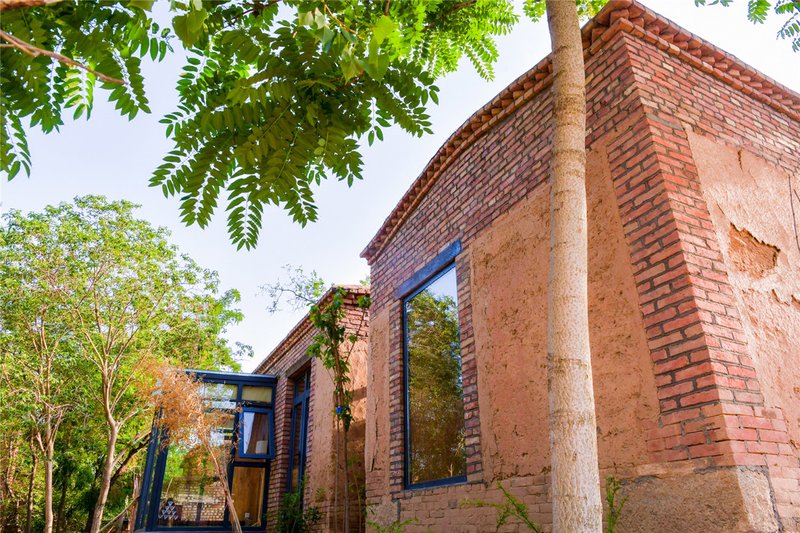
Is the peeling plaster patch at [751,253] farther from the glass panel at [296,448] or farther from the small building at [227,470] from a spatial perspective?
the small building at [227,470]

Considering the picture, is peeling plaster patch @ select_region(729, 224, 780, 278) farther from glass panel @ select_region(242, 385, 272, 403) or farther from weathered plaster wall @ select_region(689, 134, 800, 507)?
glass panel @ select_region(242, 385, 272, 403)

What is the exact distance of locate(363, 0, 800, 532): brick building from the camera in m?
3.73

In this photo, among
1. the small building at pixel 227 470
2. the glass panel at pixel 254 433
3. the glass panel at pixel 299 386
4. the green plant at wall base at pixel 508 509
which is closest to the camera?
the green plant at wall base at pixel 508 509

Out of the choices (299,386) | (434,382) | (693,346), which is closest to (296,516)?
(299,386)

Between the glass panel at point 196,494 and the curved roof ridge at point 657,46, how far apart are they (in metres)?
9.44

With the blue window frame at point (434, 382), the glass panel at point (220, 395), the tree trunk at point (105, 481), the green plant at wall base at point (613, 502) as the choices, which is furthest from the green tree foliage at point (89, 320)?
the green plant at wall base at point (613, 502)

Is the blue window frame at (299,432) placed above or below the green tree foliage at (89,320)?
below

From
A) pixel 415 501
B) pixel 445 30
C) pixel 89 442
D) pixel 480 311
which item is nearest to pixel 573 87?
pixel 445 30

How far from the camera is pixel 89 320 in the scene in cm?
1513

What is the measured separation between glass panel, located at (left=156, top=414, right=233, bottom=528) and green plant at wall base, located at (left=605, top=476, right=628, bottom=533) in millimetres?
10161

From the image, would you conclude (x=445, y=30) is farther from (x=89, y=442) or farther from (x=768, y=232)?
(x=89, y=442)

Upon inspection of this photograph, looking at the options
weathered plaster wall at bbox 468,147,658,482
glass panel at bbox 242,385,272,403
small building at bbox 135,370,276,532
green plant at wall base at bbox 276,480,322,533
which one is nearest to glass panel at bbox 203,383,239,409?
small building at bbox 135,370,276,532

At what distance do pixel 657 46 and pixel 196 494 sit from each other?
1373 cm

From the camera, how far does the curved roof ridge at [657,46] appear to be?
16.6ft
